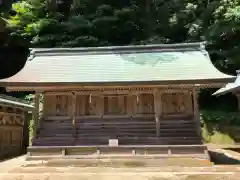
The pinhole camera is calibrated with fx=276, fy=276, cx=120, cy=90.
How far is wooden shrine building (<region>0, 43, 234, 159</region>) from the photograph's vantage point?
45.2 feet

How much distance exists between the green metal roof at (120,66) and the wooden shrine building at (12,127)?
8.31 feet

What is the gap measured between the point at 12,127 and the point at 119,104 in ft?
23.6

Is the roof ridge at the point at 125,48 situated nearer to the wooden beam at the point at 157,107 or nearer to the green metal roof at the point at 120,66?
the green metal roof at the point at 120,66

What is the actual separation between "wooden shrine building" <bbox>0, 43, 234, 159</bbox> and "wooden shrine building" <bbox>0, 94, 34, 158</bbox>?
2501 mm

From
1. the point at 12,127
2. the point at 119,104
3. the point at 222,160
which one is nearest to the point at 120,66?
the point at 119,104

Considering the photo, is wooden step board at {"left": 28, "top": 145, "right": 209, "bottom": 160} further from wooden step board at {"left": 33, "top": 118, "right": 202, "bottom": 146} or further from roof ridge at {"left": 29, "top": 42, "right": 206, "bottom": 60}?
roof ridge at {"left": 29, "top": 42, "right": 206, "bottom": 60}

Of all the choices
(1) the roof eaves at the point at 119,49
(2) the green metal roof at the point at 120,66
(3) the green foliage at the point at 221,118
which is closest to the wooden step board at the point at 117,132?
(2) the green metal roof at the point at 120,66

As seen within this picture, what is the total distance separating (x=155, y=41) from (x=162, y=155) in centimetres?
1529

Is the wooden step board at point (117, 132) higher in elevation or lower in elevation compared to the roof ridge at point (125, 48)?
lower

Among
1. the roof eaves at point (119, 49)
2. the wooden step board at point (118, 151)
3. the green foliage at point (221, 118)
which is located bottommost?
the wooden step board at point (118, 151)

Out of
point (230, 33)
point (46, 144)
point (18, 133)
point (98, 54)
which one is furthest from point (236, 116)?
point (18, 133)

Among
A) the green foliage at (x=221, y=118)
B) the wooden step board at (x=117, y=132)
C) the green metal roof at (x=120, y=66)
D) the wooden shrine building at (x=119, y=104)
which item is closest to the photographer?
the wooden shrine building at (x=119, y=104)

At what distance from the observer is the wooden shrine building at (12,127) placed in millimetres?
16016

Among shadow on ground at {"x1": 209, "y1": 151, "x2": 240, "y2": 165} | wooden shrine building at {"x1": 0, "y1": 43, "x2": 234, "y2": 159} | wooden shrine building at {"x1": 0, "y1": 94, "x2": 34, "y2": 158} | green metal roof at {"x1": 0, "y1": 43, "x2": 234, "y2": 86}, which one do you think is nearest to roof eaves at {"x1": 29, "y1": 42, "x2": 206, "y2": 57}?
green metal roof at {"x1": 0, "y1": 43, "x2": 234, "y2": 86}
